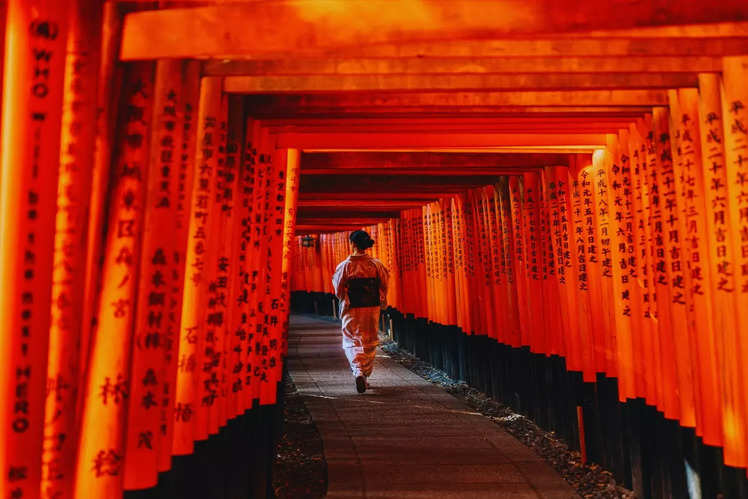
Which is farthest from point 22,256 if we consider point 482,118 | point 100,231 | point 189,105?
point 482,118

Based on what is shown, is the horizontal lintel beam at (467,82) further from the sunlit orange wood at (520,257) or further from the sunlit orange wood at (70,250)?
the sunlit orange wood at (520,257)

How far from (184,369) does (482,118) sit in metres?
2.87

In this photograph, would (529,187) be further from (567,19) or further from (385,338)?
(385,338)

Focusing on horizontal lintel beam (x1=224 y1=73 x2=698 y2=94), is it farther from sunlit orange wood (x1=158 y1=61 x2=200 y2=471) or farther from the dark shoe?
the dark shoe

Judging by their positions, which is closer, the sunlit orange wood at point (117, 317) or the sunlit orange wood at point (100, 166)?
the sunlit orange wood at point (117, 317)

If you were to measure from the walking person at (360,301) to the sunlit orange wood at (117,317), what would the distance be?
701 cm

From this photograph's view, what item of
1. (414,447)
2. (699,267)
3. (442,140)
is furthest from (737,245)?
(414,447)

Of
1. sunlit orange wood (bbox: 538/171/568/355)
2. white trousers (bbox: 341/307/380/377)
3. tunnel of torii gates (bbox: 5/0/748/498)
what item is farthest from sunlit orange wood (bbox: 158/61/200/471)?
white trousers (bbox: 341/307/380/377)

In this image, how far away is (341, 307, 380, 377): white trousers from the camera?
9594 mm

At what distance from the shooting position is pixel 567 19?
8.71ft

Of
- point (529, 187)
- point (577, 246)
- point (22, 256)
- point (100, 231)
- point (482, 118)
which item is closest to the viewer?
point (22, 256)

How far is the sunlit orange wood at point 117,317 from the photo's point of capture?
7.97 ft

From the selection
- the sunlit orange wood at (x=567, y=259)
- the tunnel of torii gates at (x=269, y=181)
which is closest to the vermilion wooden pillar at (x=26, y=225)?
the tunnel of torii gates at (x=269, y=181)

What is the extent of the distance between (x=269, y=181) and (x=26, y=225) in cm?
289
